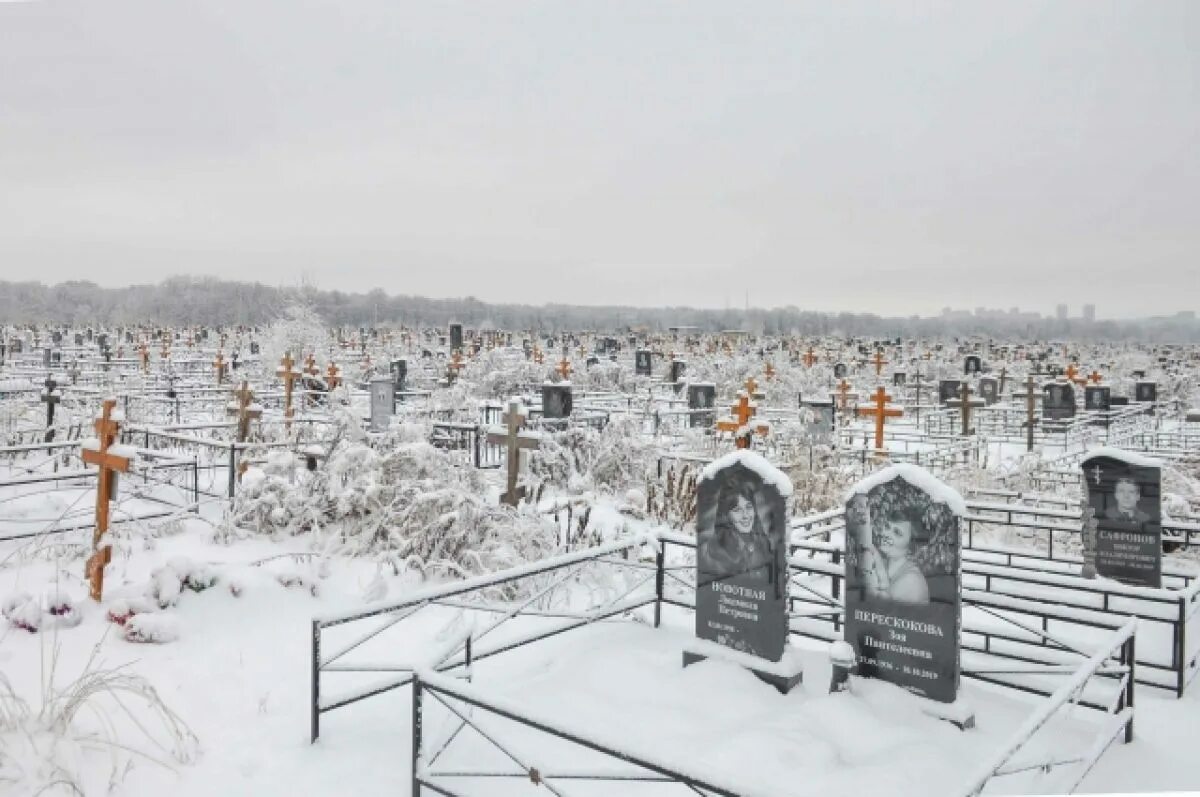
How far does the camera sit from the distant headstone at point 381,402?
15.2m

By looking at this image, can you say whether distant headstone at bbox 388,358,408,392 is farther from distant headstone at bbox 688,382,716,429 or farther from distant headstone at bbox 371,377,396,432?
distant headstone at bbox 371,377,396,432

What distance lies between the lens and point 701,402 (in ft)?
64.5

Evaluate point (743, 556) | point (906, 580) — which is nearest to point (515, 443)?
point (743, 556)

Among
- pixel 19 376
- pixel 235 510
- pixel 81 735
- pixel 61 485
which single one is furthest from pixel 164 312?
pixel 81 735

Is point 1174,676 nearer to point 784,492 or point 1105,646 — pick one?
point 1105,646

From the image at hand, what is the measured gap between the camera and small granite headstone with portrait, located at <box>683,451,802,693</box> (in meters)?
5.93

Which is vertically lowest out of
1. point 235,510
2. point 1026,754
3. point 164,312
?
point 1026,754

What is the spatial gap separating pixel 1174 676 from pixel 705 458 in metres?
7.48

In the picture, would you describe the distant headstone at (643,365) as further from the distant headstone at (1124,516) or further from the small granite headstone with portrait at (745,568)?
the small granite headstone with portrait at (745,568)

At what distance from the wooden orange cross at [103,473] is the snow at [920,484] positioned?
537 centimetres

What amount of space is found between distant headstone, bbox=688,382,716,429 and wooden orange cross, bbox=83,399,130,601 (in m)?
13.7

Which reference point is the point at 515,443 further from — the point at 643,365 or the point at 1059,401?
the point at 643,365

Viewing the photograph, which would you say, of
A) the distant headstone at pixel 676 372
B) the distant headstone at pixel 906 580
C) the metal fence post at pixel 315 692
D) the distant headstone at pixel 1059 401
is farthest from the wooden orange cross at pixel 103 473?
the distant headstone at pixel 676 372

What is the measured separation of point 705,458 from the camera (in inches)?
526
